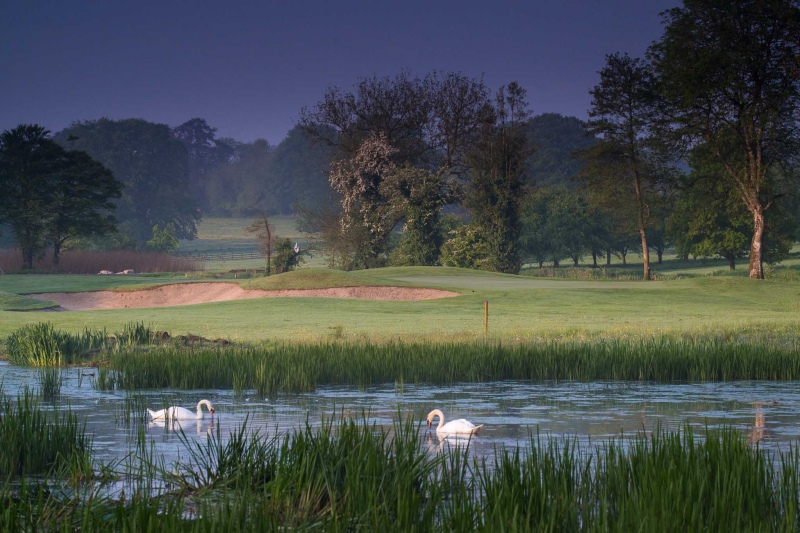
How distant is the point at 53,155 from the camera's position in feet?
212

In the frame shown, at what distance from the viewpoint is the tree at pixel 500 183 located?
60375 millimetres

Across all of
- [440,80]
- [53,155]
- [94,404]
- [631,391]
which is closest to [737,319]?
[631,391]

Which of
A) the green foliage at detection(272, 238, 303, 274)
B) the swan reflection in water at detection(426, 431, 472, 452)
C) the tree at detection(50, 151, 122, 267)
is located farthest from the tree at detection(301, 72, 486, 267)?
the swan reflection in water at detection(426, 431, 472, 452)

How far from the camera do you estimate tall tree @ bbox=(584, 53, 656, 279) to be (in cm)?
5497

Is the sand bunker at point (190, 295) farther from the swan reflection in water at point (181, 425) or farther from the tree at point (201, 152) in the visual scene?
the tree at point (201, 152)

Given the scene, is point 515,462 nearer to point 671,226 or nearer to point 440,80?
point 440,80

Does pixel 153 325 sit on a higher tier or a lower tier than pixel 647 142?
lower

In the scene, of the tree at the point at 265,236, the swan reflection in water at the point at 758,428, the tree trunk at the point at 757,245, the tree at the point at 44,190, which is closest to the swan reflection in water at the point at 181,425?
the swan reflection in water at the point at 758,428

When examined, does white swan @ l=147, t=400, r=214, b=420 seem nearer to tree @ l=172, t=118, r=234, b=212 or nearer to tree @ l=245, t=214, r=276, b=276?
tree @ l=245, t=214, r=276, b=276

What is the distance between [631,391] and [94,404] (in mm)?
8183

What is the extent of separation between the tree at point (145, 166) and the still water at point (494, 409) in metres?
108

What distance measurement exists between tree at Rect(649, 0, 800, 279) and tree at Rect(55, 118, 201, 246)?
84.0 meters

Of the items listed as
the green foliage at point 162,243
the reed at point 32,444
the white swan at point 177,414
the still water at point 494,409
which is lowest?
the still water at point 494,409

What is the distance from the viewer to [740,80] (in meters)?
46.2
